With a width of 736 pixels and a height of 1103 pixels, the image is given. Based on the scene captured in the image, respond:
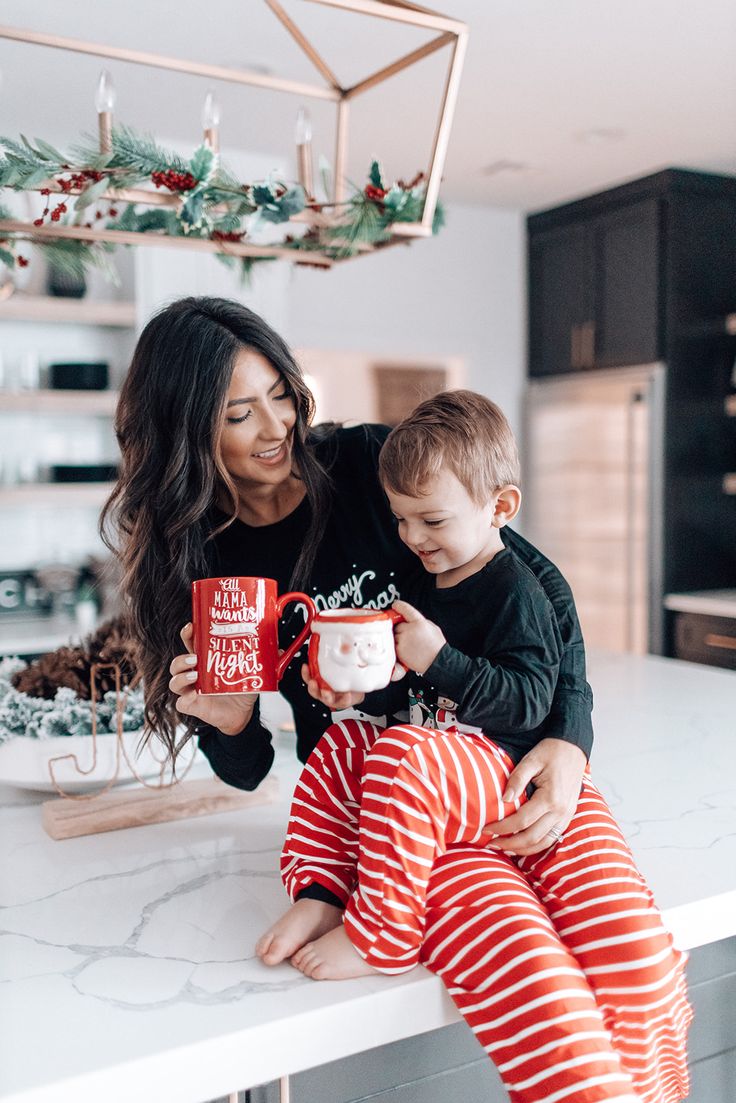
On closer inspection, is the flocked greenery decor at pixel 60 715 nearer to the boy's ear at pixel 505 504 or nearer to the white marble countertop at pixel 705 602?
the boy's ear at pixel 505 504

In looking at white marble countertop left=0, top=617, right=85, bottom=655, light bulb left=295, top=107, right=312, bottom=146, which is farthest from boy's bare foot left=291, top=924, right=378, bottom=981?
white marble countertop left=0, top=617, right=85, bottom=655

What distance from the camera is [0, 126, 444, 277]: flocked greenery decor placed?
4.52 ft

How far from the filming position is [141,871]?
1.23m

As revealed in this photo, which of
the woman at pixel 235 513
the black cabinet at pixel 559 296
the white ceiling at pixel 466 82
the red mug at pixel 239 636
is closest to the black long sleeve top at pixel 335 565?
the woman at pixel 235 513

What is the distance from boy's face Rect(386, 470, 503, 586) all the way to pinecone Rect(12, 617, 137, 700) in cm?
49

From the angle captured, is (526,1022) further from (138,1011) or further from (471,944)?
(138,1011)

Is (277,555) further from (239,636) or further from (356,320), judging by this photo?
(356,320)

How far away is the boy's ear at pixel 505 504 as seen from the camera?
47.6 inches

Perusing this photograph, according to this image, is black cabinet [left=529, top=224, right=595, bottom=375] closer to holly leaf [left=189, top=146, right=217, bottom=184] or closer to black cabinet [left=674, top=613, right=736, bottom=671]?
black cabinet [left=674, top=613, right=736, bottom=671]

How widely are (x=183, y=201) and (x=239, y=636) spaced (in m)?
0.69

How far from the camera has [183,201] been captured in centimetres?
143

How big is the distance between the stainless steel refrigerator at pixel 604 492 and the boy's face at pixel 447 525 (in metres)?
3.23

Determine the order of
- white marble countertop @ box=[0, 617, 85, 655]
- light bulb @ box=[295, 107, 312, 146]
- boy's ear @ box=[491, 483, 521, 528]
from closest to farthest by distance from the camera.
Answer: boy's ear @ box=[491, 483, 521, 528], light bulb @ box=[295, 107, 312, 146], white marble countertop @ box=[0, 617, 85, 655]

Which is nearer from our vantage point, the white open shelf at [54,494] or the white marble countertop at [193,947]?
the white marble countertop at [193,947]
